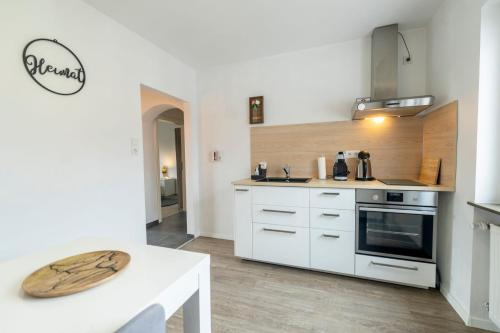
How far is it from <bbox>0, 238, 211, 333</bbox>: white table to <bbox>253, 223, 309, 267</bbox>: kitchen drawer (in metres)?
1.44

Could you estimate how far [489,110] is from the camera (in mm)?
1395

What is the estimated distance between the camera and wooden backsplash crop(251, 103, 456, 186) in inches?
90.9

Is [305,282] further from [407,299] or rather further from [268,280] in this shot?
[407,299]

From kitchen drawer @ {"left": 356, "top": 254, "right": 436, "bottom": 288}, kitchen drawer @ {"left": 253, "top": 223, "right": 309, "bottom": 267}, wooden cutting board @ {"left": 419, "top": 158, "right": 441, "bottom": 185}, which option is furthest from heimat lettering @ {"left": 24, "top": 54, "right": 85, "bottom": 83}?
wooden cutting board @ {"left": 419, "top": 158, "right": 441, "bottom": 185}

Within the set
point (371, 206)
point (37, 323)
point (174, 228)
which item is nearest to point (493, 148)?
point (371, 206)

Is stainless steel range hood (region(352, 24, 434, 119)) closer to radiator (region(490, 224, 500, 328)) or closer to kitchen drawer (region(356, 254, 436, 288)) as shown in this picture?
radiator (region(490, 224, 500, 328))

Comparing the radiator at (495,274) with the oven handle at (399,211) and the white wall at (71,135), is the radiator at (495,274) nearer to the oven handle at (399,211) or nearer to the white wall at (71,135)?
the oven handle at (399,211)

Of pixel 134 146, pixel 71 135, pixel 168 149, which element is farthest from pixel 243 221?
pixel 168 149

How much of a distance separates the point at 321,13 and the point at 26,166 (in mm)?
2570

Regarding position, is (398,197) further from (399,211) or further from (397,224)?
(397,224)

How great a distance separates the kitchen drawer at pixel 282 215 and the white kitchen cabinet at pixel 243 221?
0.09m

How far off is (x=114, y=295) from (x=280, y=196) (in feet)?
5.70

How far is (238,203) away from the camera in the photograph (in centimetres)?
241

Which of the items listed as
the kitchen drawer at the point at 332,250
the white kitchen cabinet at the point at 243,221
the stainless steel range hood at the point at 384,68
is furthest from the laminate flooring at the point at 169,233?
the stainless steel range hood at the point at 384,68
